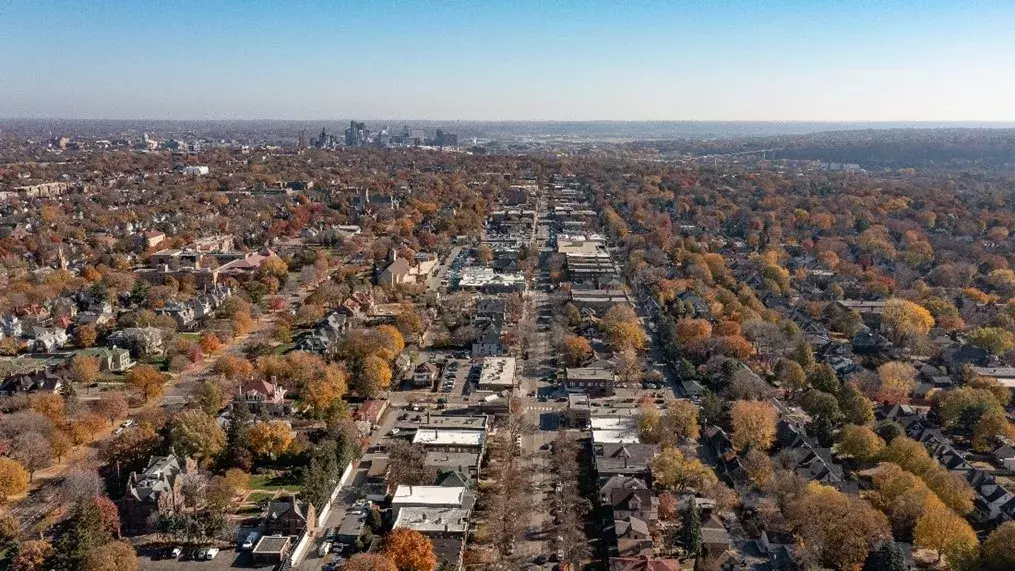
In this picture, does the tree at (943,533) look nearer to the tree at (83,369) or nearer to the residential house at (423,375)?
the residential house at (423,375)

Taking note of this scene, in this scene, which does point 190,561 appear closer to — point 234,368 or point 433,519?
point 433,519

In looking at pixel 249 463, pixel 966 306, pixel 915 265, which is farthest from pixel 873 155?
pixel 249 463

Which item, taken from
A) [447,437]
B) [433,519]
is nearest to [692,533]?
[433,519]

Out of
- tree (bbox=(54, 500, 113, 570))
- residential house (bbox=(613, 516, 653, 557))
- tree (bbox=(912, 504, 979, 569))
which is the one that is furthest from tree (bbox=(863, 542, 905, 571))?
tree (bbox=(54, 500, 113, 570))

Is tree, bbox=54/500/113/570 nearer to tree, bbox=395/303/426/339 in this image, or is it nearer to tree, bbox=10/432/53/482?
tree, bbox=10/432/53/482

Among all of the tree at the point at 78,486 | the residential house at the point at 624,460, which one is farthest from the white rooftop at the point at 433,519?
Result: the tree at the point at 78,486

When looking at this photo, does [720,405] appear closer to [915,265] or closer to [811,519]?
[811,519]
